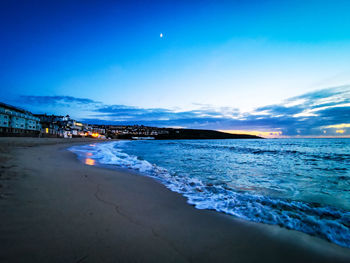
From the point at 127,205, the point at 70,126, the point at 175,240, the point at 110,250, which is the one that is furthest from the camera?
the point at 70,126

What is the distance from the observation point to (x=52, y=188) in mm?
4617

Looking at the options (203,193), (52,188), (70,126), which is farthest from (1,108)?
(203,193)

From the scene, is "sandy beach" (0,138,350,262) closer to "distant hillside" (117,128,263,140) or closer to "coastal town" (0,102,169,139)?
"coastal town" (0,102,169,139)

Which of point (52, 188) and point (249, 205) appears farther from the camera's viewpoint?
point (52, 188)

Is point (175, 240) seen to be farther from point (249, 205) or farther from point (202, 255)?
point (249, 205)

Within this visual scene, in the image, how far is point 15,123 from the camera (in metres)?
51.7

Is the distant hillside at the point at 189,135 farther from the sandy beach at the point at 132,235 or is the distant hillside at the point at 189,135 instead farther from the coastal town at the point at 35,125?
the sandy beach at the point at 132,235

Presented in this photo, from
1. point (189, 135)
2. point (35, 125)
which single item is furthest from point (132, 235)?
point (189, 135)

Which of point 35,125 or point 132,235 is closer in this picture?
point 132,235

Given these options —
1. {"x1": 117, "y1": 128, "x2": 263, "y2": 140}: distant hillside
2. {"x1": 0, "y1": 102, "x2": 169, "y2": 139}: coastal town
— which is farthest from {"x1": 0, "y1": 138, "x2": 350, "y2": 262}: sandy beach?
{"x1": 117, "y1": 128, "x2": 263, "y2": 140}: distant hillside

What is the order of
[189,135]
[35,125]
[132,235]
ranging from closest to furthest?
[132,235] < [35,125] < [189,135]

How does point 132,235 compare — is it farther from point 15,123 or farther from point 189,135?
point 189,135

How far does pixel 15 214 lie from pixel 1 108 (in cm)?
6513

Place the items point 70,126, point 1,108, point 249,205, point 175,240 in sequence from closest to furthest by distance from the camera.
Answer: point 175,240
point 249,205
point 1,108
point 70,126
